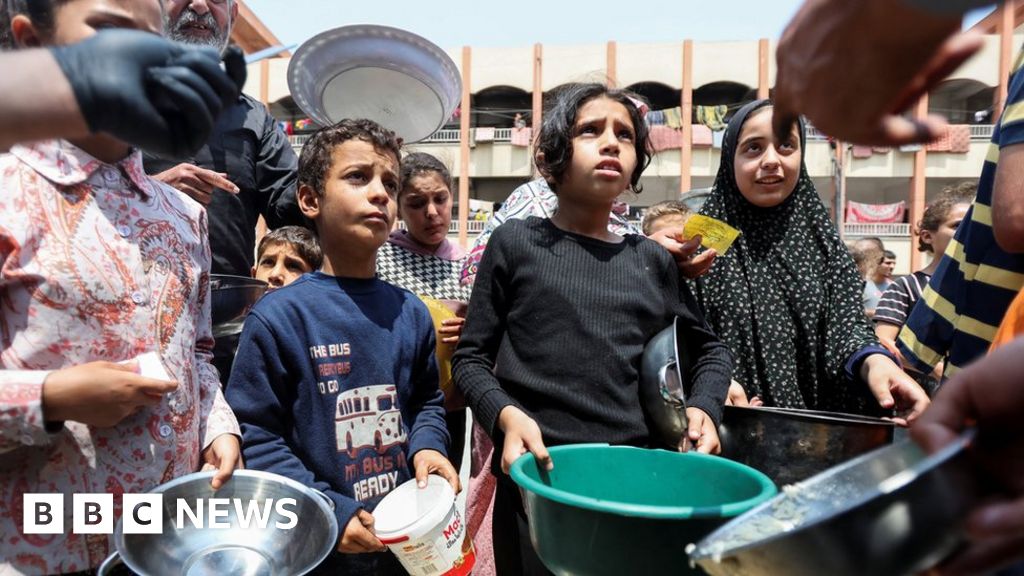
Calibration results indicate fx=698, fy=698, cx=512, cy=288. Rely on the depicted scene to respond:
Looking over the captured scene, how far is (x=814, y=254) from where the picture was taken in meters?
2.16

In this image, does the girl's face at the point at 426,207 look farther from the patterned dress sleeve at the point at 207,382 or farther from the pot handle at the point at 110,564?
the pot handle at the point at 110,564

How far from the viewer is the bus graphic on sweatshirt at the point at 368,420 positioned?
1.69 metres

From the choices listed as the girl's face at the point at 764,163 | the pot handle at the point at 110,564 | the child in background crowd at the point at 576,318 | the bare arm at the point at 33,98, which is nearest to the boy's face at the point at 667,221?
the girl's face at the point at 764,163

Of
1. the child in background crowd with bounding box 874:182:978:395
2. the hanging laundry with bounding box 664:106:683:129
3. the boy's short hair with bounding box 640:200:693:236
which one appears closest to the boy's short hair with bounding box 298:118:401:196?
the child in background crowd with bounding box 874:182:978:395

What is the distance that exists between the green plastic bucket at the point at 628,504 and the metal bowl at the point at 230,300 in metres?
1.07

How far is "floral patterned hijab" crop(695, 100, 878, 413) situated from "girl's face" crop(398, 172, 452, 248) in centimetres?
122

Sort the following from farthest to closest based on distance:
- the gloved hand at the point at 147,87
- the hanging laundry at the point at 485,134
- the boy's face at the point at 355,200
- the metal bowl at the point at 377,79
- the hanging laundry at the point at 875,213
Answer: the hanging laundry at the point at 485,134
the hanging laundry at the point at 875,213
the metal bowl at the point at 377,79
the boy's face at the point at 355,200
the gloved hand at the point at 147,87

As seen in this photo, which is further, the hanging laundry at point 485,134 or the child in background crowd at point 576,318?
the hanging laundry at point 485,134

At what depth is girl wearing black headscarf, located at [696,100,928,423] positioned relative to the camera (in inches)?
80.6

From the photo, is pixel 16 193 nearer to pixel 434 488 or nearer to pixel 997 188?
pixel 434 488

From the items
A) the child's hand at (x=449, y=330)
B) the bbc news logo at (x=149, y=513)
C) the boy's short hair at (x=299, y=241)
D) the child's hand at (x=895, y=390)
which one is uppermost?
the boy's short hair at (x=299, y=241)

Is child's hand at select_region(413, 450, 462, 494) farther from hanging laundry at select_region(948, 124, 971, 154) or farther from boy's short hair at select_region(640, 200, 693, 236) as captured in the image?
hanging laundry at select_region(948, 124, 971, 154)

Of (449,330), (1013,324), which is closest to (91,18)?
(449,330)

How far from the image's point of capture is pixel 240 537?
127 centimetres
